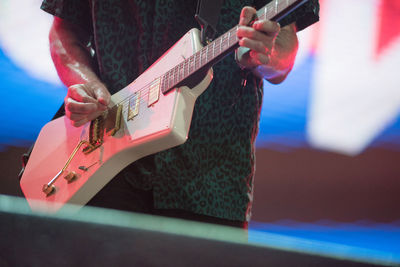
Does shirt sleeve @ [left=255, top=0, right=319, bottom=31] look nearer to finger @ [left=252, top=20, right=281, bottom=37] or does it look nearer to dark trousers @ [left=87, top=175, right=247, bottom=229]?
finger @ [left=252, top=20, right=281, bottom=37]

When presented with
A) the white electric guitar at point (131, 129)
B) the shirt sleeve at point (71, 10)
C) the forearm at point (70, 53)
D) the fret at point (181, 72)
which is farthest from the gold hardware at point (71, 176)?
the shirt sleeve at point (71, 10)

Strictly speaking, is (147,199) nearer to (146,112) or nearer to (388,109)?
(146,112)

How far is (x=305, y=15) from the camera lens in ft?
3.63

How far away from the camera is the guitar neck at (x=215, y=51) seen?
0.78m

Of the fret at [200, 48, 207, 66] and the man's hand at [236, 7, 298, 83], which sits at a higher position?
the man's hand at [236, 7, 298, 83]

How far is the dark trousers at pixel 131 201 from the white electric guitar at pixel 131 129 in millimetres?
29

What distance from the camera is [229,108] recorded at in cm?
109

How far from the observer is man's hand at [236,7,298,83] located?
0.80m

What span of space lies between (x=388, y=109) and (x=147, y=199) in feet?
7.99

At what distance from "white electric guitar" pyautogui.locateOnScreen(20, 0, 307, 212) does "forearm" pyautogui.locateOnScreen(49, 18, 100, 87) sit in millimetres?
155

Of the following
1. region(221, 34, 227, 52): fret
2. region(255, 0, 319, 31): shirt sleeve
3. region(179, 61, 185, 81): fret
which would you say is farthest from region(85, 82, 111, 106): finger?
region(255, 0, 319, 31): shirt sleeve

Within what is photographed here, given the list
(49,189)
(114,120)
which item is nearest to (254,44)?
(114,120)

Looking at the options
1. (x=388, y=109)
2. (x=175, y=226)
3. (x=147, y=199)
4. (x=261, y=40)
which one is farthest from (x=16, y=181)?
(x=388, y=109)

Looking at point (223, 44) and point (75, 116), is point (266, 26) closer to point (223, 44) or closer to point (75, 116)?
point (223, 44)
